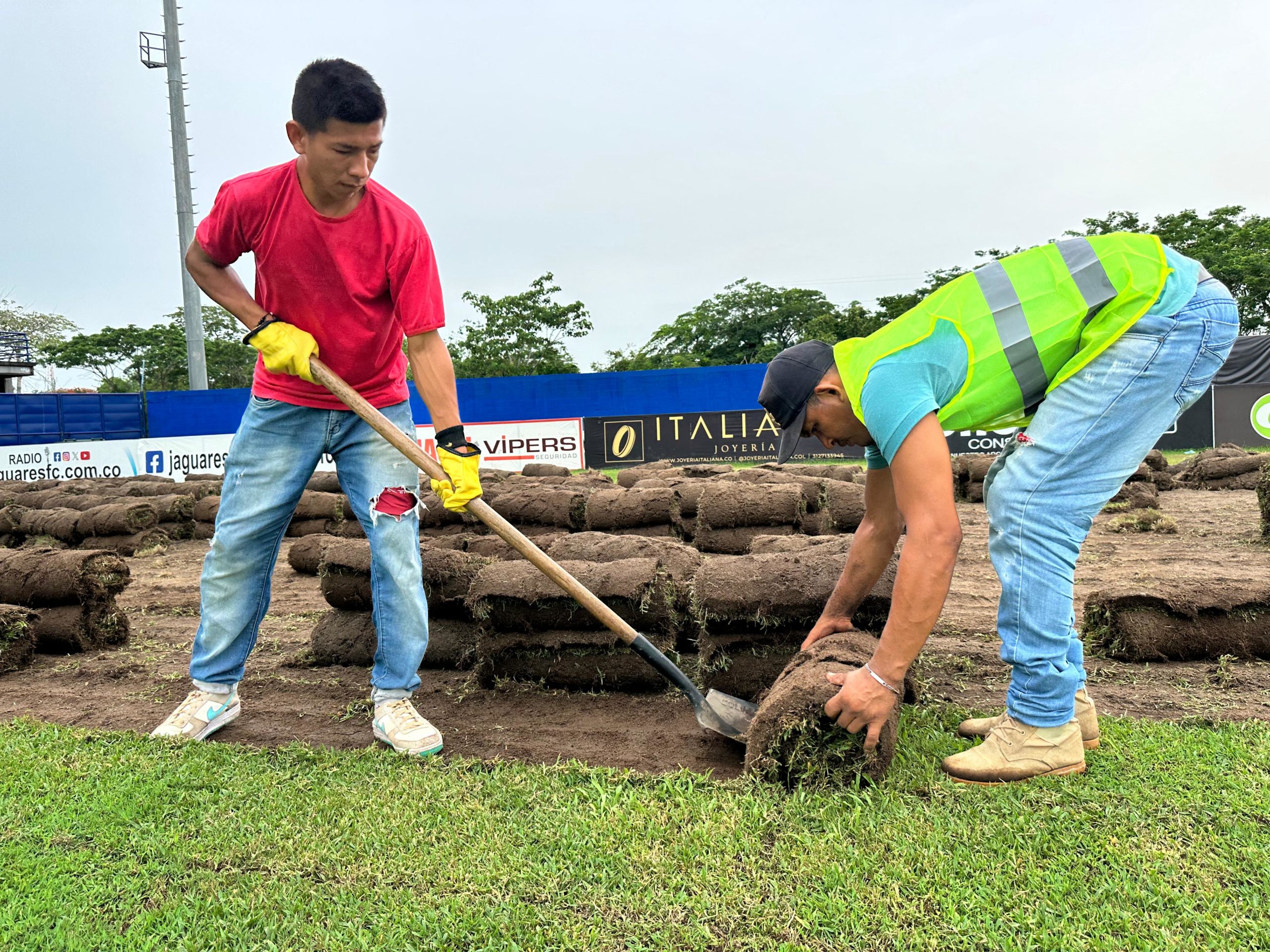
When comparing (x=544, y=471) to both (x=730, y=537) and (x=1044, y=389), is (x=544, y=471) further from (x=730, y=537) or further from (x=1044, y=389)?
(x=1044, y=389)

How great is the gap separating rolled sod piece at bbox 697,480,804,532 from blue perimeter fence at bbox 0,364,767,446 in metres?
14.3

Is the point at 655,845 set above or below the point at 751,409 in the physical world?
below

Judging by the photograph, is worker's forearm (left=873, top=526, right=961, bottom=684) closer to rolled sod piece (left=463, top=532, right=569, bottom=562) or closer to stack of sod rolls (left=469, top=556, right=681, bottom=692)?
stack of sod rolls (left=469, top=556, right=681, bottom=692)

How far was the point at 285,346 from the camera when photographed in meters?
3.19

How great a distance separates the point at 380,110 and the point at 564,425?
1774cm

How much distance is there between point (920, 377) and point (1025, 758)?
4.15ft

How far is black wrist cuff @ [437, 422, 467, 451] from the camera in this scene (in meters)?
3.32

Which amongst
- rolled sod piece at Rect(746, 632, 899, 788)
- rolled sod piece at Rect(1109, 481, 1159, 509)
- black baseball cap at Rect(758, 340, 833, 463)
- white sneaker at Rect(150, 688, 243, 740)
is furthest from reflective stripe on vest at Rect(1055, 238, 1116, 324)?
rolled sod piece at Rect(1109, 481, 1159, 509)

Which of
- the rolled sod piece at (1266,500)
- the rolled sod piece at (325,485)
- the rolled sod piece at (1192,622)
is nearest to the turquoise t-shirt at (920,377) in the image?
the rolled sod piece at (1192,622)

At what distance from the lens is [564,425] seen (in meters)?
20.7

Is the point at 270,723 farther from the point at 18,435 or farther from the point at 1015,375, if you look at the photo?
the point at 18,435

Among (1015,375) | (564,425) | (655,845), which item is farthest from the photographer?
(564,425)

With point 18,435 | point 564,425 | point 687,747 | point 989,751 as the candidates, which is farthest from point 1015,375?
point 18,435

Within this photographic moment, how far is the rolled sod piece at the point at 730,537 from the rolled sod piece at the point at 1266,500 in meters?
4.00
